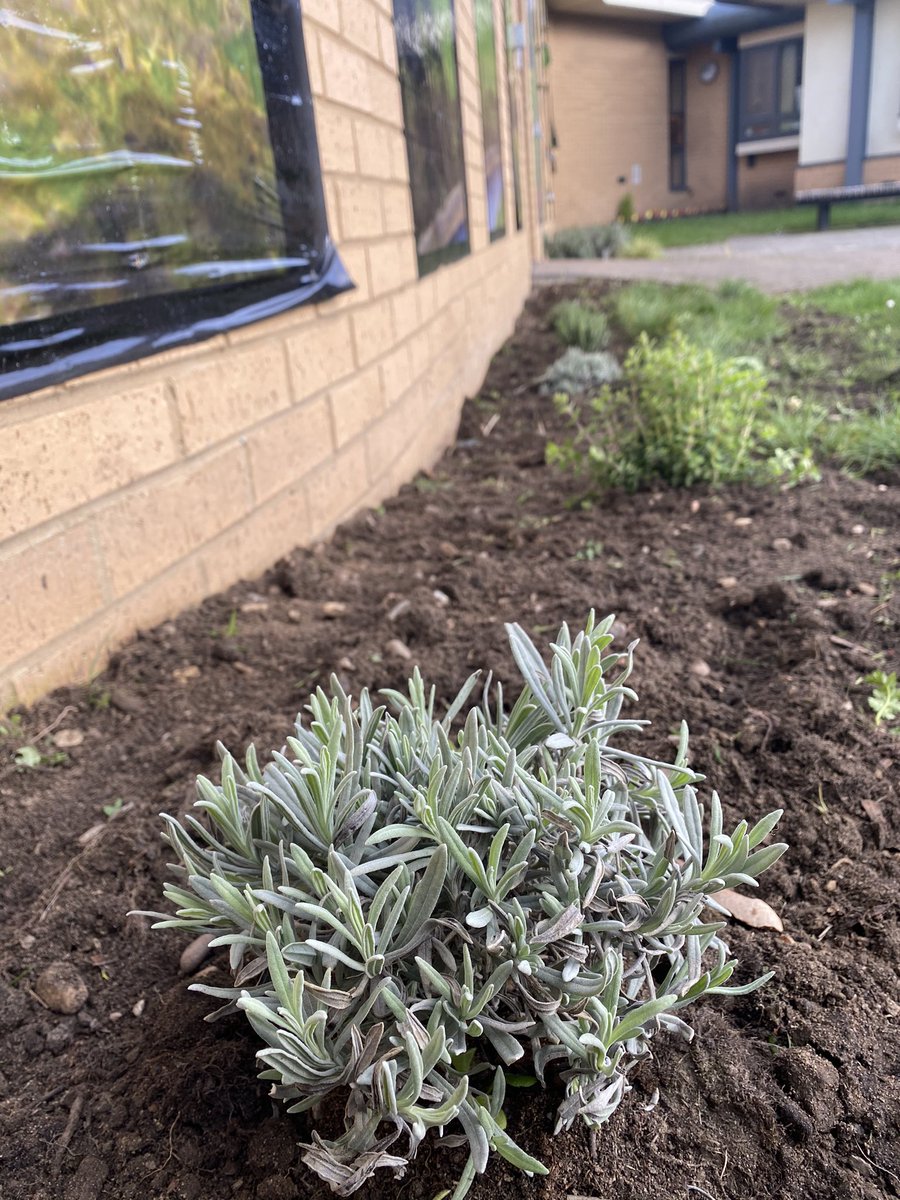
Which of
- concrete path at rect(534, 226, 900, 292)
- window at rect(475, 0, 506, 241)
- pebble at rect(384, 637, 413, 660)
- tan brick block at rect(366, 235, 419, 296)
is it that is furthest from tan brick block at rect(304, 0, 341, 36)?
concrete path at rect(534, 226, 900, 292)

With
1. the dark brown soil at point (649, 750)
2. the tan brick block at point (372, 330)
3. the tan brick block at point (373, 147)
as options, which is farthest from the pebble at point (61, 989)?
the tan brick block at point (373, 147)

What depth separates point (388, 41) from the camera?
4195 millimetres

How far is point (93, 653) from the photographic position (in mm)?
2273

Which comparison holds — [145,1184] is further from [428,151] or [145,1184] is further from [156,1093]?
[428,151]

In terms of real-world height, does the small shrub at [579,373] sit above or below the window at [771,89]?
below

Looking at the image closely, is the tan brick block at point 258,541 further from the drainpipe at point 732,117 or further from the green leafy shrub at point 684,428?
the drainpipe at point 732,117

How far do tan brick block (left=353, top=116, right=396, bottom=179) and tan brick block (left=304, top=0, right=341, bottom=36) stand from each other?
36 centimetres

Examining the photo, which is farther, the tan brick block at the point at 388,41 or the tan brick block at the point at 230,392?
the tan brick block at the point at 388,41

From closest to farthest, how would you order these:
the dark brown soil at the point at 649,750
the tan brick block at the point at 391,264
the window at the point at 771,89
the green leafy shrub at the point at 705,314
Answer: the dark brown soil at the point at 649,750 < the tan brick block at the point at 391,264 < the green leafy shrub at the point at 705,314 < the window at the point at 771,89

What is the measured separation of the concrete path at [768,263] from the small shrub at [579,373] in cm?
307

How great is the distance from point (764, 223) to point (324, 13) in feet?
56.5

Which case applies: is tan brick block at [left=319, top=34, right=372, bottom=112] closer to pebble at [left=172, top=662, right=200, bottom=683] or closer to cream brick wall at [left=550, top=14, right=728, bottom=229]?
pebble at [left=172, top=662, right=200, bottom=683]

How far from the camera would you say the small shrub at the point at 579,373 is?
236 inches

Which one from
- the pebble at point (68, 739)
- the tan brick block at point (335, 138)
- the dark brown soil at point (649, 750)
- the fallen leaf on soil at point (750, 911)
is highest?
the tan brick block at point (335, 138)
